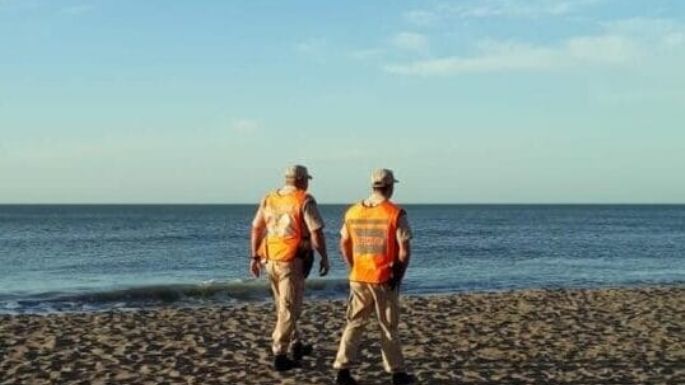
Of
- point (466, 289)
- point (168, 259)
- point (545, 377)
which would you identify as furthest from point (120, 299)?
point (168, 259)

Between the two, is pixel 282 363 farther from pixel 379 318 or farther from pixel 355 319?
pixel 379 318

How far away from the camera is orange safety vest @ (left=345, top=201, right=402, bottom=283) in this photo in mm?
7472

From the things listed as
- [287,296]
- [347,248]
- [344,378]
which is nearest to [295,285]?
[287,296]

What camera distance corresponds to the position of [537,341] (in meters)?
10.7

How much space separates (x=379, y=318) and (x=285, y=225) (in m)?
1.45

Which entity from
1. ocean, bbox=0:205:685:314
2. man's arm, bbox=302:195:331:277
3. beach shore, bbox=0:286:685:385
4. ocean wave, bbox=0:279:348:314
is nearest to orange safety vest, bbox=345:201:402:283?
man's arm, bbox=302:195:331:277

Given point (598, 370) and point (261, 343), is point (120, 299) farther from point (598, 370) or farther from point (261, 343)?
point (598, 370)

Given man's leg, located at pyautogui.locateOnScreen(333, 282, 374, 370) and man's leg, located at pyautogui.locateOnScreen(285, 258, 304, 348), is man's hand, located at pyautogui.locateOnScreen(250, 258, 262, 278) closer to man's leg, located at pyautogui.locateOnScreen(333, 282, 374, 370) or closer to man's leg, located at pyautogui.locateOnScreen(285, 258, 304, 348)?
man's leg, located at pyautogui.locateOnScreen(285, 258, 304, 348)

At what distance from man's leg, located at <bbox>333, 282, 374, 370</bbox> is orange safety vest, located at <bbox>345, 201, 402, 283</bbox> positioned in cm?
12

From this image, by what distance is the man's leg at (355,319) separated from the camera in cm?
756

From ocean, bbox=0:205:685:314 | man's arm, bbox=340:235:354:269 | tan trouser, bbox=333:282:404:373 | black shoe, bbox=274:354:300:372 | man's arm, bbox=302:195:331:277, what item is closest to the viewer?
tan trouser, bbox=333:282:404:373

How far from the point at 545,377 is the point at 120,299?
14355 mm

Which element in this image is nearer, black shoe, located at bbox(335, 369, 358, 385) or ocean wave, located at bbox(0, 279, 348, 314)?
black shoe, located at bbox(335, 369, 358, 385)

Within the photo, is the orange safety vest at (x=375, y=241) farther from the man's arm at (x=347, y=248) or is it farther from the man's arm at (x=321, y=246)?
the man's arm at (x=321, y=246)
